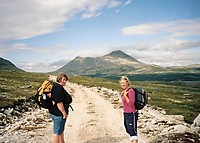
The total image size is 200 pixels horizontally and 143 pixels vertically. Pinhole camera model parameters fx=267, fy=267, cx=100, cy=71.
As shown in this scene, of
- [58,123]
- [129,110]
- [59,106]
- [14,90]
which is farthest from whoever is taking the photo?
[14,90]

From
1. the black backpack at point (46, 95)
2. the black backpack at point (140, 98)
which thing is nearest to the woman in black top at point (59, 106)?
the black backpack at point (46, 95)

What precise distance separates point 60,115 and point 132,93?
292 centimetres

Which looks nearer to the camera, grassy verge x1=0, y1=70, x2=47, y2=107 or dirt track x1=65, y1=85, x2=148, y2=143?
dirt track x1=65, y1=85, x2=148, y2=143

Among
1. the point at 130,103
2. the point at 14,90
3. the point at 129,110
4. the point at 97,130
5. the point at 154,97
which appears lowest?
the point at 154,97

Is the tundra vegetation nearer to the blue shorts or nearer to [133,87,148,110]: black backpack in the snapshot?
the blue shorts

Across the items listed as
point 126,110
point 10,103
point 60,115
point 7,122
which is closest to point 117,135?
point 126,110

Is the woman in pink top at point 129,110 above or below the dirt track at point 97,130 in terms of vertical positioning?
above

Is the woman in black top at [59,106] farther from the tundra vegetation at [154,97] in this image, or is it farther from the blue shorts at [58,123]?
the tundra vegetation at [154,97]

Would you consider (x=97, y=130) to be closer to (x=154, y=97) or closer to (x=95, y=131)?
(x=95, y=131)

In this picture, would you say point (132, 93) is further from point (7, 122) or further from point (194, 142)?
point (7, 122)

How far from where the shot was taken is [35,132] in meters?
17.1

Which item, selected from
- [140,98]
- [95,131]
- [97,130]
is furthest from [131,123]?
[97,130]

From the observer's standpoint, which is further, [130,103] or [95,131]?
[95,131]

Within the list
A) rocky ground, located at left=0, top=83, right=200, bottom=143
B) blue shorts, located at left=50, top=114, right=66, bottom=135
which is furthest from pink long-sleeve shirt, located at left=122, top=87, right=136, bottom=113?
rocky ground, located at left=0, top=83, right=200, bottom=143
